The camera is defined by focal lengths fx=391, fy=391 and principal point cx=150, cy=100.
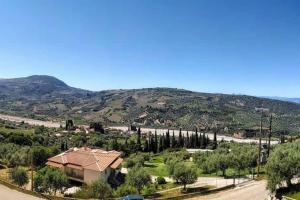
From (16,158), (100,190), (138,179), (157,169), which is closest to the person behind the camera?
(100,190)

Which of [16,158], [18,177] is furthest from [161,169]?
[18,177]

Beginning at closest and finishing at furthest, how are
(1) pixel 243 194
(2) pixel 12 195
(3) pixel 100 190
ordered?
1. (3) pixel 100 190
2. (1) pixel 243 194
3. (2) pixel 12 195

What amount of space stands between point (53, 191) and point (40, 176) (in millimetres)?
3766

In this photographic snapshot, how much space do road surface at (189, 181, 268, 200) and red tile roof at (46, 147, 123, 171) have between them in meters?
27.1

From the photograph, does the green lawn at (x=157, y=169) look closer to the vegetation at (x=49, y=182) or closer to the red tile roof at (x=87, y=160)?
the red tile roof at (x=87, y=160)

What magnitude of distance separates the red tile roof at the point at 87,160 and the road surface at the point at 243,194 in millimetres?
27106

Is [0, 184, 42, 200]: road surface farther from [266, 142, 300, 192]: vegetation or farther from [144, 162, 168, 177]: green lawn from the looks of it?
[144, 162, 168, 177]: green lawn

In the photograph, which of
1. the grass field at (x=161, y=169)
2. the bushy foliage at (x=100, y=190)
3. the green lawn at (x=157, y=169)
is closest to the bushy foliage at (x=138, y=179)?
the grass field at (x=161, y=169)

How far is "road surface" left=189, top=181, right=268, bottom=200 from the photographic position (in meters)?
50.6

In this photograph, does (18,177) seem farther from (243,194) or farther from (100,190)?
(243,194)

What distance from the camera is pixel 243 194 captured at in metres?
52.6

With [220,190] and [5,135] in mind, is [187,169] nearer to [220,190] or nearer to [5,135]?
[220,190]

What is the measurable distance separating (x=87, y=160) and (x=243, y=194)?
3571cm

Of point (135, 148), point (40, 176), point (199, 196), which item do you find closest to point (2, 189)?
point (40, 176)
